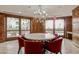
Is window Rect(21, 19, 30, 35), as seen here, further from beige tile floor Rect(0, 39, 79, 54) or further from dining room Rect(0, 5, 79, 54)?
beige tile floor Rect(0, 39, 79, 54)

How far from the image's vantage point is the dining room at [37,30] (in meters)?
4.27

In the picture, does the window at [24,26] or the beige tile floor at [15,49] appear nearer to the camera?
the beige tile floor at [15,49]

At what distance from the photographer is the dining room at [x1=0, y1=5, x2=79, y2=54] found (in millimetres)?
4270

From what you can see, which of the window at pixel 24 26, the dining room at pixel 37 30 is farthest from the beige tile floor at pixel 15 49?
the window at pixel 24 26

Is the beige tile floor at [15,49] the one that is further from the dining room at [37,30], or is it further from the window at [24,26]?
the window at [24,26]

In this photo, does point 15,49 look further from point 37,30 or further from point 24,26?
point 37,30

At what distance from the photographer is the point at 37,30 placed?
40.9ft

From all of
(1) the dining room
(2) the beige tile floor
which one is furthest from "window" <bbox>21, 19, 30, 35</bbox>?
(2) the beige tile floor

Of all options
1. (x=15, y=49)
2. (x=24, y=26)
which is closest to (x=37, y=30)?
(x=24, y=26)
